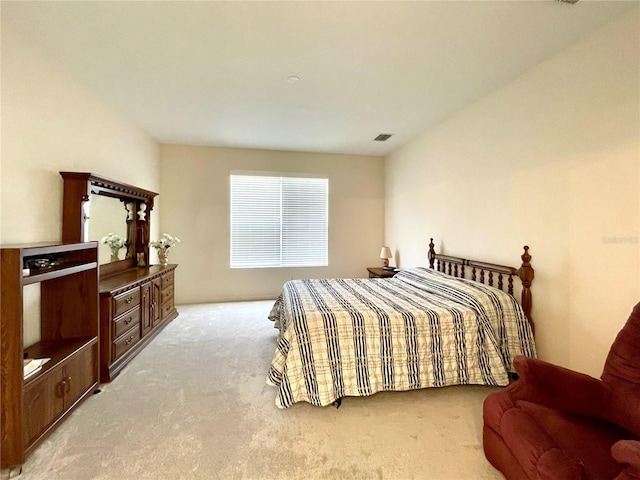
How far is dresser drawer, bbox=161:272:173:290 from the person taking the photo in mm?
3961

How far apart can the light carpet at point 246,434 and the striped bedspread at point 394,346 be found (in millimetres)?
160

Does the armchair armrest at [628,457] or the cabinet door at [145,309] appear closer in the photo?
the armchair armrest at [628,457]

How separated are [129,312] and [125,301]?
0.16m

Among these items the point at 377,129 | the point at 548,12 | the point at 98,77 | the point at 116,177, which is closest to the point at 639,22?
the point at 548,12

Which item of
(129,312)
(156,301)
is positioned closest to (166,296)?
(156,301)

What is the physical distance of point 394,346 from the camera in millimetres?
2359

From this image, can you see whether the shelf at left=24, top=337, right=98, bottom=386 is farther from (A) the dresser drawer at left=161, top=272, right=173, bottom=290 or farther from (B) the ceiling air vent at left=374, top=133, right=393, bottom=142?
(B) the ceiling air vent at left=374, top=133, right=393, bottom=142

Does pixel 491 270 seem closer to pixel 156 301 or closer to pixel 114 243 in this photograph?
pixel 156 301

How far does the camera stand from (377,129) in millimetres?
4211

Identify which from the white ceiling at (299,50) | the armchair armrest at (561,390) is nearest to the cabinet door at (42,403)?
the white ceiling at (299,50)

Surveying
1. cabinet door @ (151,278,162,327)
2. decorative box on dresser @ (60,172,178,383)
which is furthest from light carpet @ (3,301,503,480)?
cabinet door @ (151,278,162,327)

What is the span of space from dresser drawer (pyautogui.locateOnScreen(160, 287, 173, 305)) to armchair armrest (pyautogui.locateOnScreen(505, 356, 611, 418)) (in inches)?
153

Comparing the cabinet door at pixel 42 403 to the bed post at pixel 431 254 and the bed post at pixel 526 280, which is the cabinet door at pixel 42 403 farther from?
the bed post at pixel 431 254

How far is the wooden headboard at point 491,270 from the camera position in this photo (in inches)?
103
